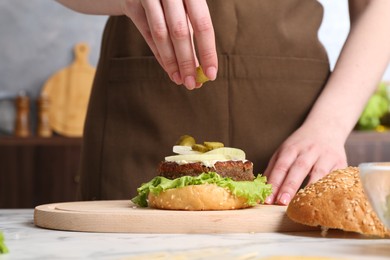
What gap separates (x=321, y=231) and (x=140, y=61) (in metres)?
0.85

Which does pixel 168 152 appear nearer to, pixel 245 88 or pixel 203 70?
pixel 245 88

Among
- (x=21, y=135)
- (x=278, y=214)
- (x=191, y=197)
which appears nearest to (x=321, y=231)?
(x=278, y=214)

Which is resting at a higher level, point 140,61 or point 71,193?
point 140,61

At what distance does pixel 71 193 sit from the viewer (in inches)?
166

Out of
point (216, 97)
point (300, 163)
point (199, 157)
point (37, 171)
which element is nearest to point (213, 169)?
point (199, 157)

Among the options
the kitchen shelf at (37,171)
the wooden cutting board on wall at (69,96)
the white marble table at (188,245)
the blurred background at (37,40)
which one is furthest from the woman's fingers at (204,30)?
the blurred background at (37,40)

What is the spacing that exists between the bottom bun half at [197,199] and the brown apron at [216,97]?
0.44 m

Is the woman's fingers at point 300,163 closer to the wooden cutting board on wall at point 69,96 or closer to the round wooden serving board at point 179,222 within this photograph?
the round wooden serving board at point 179,222

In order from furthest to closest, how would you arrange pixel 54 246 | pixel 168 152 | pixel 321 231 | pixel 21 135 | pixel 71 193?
pixel 21 135 < pixel 71 193 < pixel 168 152 < pixel 321 231 < pixel 54 246

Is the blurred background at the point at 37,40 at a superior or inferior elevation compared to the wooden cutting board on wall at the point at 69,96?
superior

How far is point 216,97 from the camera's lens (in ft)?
6.67

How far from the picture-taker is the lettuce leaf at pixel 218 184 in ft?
5.25

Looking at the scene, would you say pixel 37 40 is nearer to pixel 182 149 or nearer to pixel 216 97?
pixel 216 97

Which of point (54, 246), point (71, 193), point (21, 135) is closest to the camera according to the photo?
point (54, 246)
